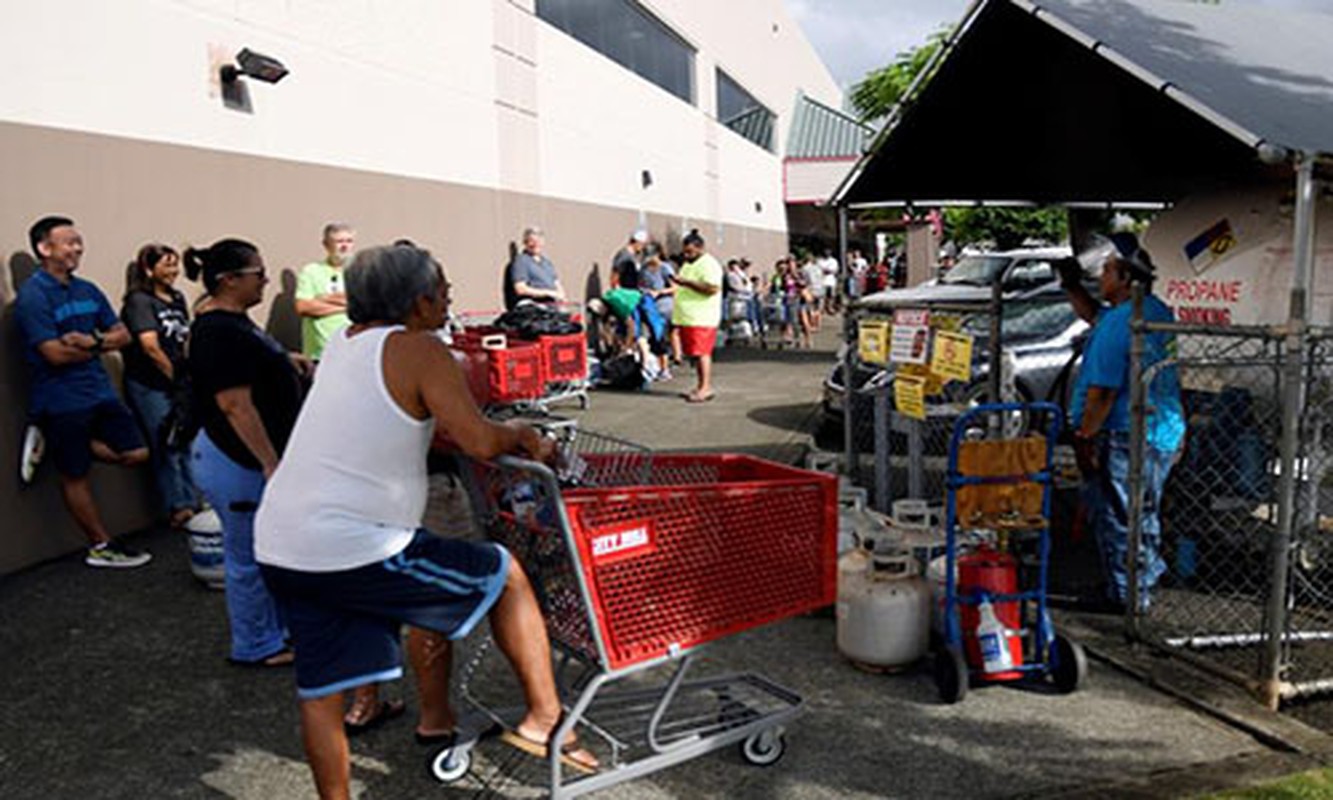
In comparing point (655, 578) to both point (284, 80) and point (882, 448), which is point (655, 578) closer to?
point (882, 448)

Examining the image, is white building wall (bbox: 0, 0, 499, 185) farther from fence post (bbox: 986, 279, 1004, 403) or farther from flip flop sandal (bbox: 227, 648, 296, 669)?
fence post (bbox: 986, 279, 1004, 403)

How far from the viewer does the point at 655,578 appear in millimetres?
3291

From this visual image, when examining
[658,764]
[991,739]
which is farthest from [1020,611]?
[658,764]

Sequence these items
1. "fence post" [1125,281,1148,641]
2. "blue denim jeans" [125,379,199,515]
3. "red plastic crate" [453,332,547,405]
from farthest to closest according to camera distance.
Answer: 1. "red plastic crate" [453,332,547,405]
2. "blue denim jeans" [125,379,199,515]
3. "fence post" [1125,281,1148,641]

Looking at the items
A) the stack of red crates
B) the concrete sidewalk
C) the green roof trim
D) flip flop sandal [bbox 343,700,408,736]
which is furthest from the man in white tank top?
the green roof trim

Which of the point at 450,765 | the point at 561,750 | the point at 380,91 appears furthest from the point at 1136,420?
the point at 380,91

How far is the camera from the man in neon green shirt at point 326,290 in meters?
7.69

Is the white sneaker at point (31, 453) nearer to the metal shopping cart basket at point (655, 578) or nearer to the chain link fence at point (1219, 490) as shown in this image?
the metal shopping cart basket at point (655, 578)

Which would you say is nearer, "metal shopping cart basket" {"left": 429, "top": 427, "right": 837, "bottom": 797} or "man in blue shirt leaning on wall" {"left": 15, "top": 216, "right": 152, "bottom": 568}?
"metal shopping cart basket" {"left": 429, "top": 427, "right": 837, "bottom": 797}

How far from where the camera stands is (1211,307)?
5895 mm

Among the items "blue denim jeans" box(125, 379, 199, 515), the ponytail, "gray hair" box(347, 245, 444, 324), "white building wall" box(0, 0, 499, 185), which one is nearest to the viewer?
"gray hair" box(347, 245, 444, 324)

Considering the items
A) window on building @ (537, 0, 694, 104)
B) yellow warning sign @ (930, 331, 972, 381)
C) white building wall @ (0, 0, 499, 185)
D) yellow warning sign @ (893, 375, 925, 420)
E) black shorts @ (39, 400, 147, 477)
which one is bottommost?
black shorts @ (39, 400, 147, 477)

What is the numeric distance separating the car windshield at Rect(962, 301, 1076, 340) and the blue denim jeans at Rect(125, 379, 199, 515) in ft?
21.0

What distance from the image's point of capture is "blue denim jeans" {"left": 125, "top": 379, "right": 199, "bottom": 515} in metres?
6.60
